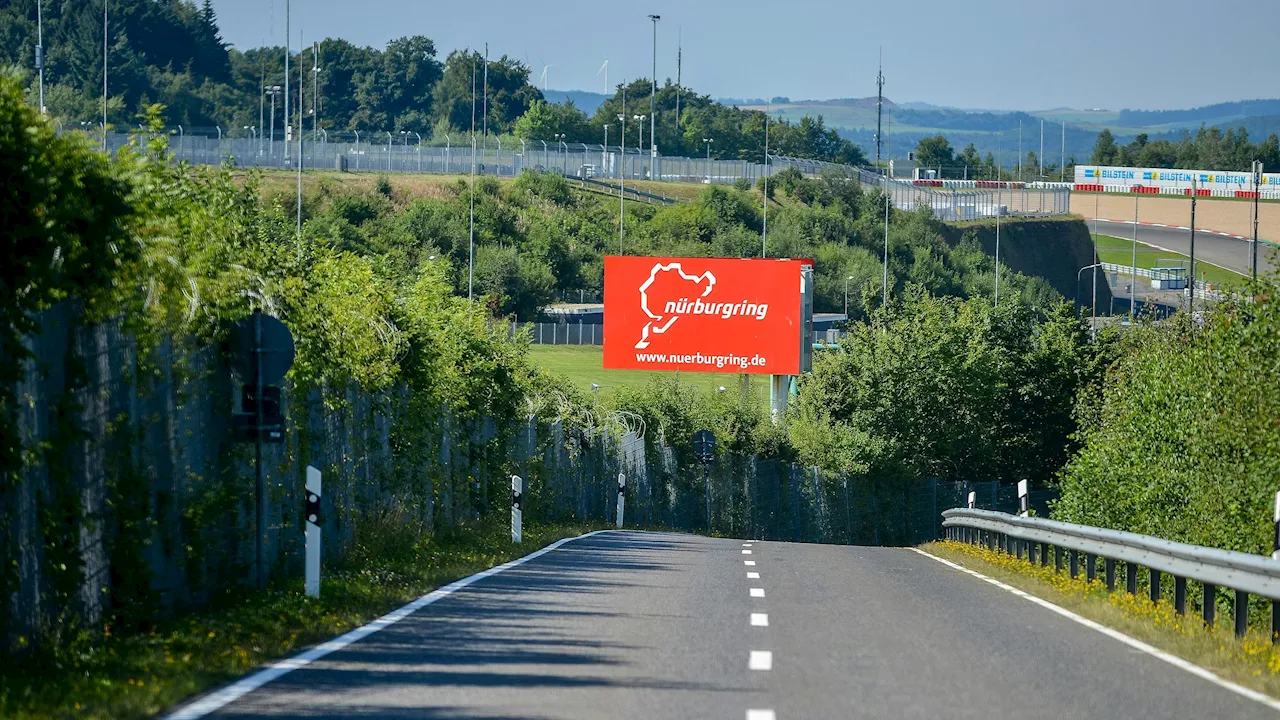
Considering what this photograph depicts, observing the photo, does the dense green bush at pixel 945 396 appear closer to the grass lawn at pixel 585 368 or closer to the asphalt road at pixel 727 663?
the grass lawn at pixel 585 368

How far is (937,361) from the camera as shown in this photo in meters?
72.1

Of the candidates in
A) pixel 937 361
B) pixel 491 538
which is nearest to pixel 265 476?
pixel 491 538

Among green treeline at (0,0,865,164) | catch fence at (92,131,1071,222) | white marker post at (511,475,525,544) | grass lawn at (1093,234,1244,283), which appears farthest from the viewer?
grass lawn at (1093,234,1244,283)

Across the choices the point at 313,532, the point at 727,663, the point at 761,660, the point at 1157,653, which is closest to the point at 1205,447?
the point at 1157,653

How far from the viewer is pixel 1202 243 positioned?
166125 mm

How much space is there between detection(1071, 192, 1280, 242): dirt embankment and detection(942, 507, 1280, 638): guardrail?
514 ft

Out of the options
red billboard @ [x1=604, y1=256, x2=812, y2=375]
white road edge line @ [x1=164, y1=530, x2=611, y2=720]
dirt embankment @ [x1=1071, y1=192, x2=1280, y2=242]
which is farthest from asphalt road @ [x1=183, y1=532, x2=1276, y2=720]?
dirt embankment @ [x1=1071, y1=192, x2=1280, y2=242]

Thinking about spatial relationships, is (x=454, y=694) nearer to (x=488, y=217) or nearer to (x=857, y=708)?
(x=857, y=708)

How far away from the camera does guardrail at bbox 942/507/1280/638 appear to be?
13617 mm

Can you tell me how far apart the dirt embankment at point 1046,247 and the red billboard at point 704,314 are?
80.9 meters

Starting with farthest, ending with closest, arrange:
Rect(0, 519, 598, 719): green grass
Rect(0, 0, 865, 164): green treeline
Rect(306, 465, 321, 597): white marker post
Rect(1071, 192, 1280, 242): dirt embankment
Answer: Rect(1071, 192, 1280, 242): dirt embankment → Rect(0, 0, 865, 164): green treeline → Rect(306, 465, 321, 597): white marker post → Rect(0, 519, 598, 719): green grass

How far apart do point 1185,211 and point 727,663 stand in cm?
18553

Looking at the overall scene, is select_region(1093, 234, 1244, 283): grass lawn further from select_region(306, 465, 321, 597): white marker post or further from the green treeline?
select_region(306, 465, 321, 597): white marker post

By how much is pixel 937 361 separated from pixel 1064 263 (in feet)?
281
